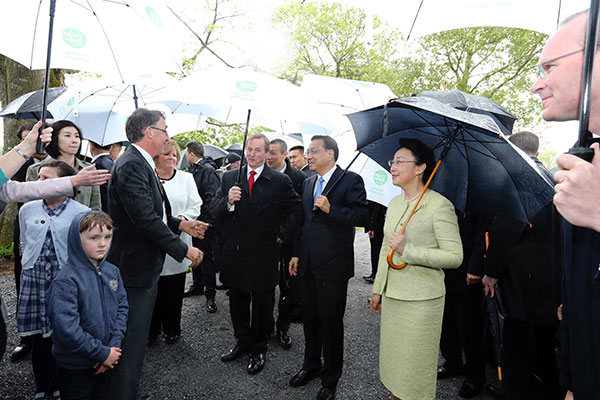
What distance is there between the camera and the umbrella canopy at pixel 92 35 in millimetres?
3131

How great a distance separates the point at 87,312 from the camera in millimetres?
2406

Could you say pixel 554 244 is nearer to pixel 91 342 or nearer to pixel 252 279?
pixel 252 279

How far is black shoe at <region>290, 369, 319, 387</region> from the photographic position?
138 inches

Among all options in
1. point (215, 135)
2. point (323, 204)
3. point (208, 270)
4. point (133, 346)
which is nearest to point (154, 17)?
point (323, 204)

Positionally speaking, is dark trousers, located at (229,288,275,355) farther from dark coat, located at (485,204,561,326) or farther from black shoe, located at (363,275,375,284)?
black shoe, located at (363,275,375,284)

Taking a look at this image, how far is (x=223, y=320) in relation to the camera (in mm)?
5070

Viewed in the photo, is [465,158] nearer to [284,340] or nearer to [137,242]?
[137,242]

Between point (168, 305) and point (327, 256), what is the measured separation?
2236mm

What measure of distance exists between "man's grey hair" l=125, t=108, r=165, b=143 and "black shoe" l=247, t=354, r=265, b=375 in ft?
8.37

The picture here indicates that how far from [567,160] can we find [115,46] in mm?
3593

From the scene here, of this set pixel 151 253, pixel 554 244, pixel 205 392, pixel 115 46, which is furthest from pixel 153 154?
pixel 554 244

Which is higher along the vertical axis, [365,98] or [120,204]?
[365,98]

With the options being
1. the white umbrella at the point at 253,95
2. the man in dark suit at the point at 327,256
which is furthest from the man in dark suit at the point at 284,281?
the white umbrella at the point at 253,95

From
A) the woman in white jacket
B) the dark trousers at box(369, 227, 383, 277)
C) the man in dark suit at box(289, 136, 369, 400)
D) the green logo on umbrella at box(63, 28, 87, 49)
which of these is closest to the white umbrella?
the man in dark suit at box(289, 136, 369, 400)
